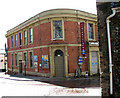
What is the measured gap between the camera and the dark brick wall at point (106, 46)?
5.80 metres

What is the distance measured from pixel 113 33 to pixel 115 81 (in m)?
2.23

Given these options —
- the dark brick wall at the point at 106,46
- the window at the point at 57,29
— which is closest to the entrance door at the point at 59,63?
the window at the point at 57,29

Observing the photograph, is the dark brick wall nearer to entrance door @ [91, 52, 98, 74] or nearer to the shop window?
the shop window

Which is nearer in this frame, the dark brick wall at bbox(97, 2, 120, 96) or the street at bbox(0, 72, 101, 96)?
the dark brick wall at bbox(97, 2, 120, 96)

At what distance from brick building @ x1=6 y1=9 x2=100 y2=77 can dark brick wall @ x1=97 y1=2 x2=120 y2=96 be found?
9.11 m

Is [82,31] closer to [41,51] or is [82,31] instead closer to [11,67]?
[41,51]

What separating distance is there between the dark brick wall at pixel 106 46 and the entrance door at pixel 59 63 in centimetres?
966

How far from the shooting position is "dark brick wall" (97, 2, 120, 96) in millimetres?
5805

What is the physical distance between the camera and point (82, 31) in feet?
52.6

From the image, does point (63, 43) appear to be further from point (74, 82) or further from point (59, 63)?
point (74, 82)

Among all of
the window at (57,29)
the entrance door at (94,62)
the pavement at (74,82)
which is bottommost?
the pavement at (74,82)


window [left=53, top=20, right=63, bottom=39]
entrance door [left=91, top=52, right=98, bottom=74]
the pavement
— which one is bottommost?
the pavement

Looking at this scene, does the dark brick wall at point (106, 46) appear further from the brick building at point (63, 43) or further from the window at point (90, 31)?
the window at point (90, 31)

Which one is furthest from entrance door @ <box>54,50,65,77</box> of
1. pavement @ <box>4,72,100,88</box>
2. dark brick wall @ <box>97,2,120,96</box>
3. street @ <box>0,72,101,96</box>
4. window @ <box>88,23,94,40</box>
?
dark brick wall @ <box>97,2,120,96</box>
